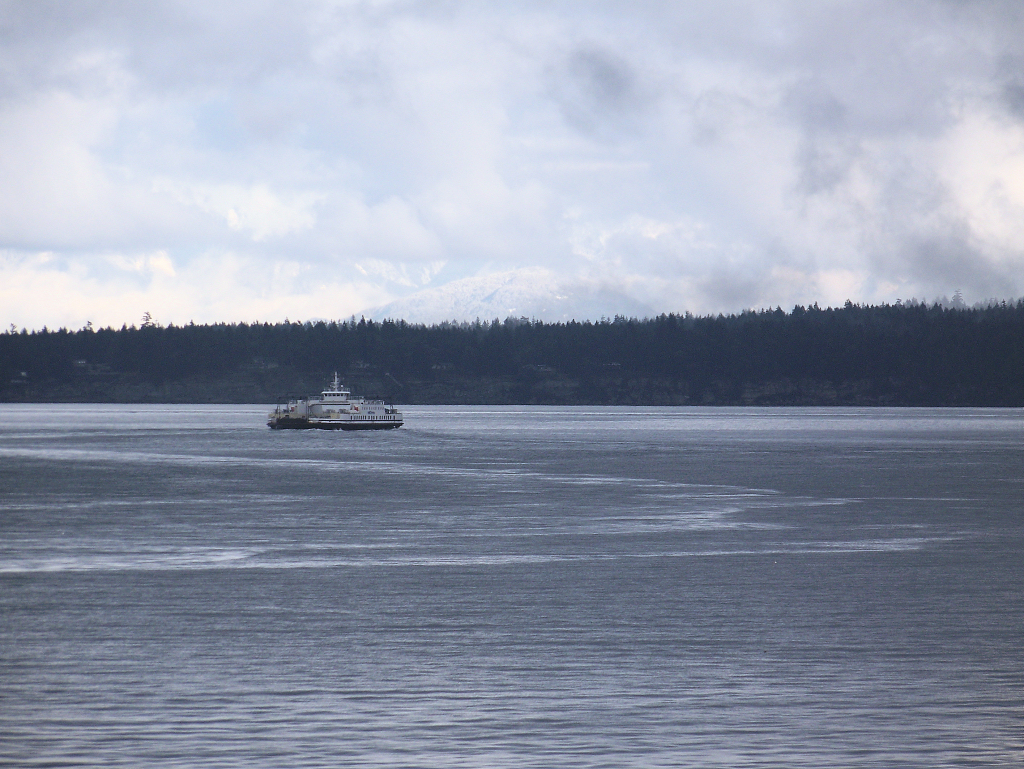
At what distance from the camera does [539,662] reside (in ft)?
83.7

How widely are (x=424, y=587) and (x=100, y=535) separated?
2013cm

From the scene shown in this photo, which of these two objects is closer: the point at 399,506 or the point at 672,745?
the point at 672,745

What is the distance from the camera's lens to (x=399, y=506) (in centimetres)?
6575

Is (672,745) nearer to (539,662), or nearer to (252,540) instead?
(539,662)

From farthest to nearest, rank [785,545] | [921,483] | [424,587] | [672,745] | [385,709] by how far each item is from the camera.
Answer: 1. [921,483]
2. [785,545]
3. [424,587]
4. [385,709]
5. [672,745]

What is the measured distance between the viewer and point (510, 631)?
29.1 meters

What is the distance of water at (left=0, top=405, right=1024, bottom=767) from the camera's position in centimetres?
1975

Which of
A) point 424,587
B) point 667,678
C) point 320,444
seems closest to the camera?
point 667,678

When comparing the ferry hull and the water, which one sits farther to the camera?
the ferry hull

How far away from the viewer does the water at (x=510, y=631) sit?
19.8m

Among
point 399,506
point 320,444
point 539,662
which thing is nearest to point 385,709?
point 539,662

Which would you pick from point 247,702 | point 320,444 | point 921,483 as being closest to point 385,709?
point 247,702

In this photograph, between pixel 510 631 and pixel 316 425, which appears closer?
pixel 510 631

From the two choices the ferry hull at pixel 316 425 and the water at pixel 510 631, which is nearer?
the water at pixel 510 631
